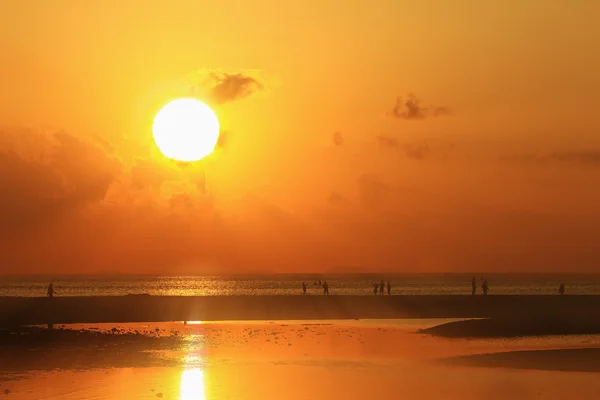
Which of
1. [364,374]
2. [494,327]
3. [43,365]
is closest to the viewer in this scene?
[364,374]

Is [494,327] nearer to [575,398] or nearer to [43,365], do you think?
[575,398]

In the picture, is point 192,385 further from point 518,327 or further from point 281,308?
point 281,308

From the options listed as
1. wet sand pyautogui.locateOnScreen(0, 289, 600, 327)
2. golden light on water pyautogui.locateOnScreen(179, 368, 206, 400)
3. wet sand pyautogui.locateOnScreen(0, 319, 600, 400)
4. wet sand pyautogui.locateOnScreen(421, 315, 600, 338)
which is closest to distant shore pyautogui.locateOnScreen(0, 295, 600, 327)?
wet sand pyautogui.locateOnScreen(0, 289, 600, 327)

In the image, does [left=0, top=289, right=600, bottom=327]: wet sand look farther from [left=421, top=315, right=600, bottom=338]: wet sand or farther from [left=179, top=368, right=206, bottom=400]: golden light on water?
[left=179, top=368, right=206, bottom=400]: golden light on water

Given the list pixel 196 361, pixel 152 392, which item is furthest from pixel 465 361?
pixel 152 392

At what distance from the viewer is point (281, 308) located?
66500 millimetres

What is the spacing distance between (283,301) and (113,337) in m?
23.9

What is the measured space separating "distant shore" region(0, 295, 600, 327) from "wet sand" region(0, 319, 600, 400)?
978 centimetres

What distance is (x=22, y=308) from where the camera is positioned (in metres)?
61.5

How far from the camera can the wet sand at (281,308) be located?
6112 cm

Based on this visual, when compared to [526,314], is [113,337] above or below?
below

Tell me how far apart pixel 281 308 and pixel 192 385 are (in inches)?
1458

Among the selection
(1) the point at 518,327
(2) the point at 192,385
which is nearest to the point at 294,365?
(2) the point at 192,385

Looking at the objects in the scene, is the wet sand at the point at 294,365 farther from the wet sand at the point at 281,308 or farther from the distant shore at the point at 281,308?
the wet sand at the point at 281,308
